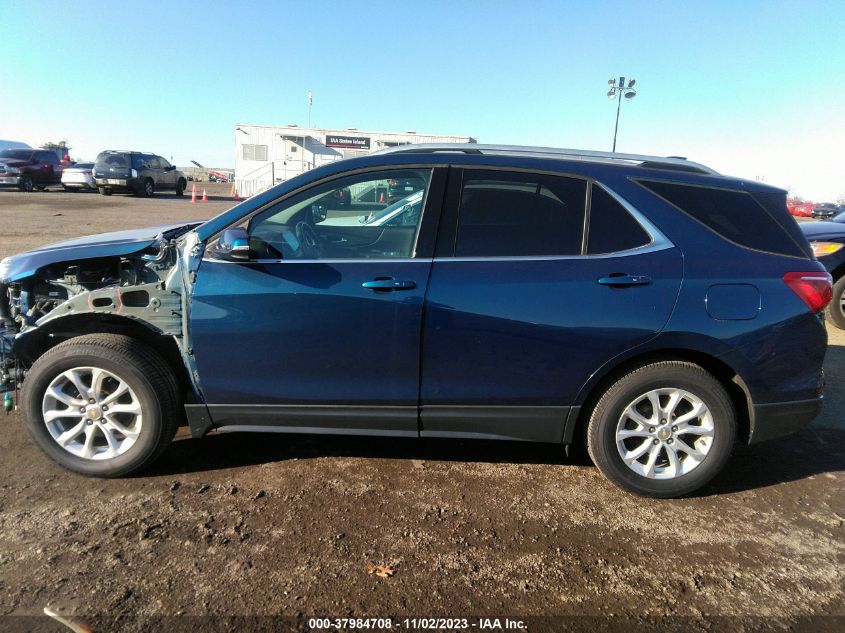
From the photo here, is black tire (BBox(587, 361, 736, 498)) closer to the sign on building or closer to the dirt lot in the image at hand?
the dirt lot

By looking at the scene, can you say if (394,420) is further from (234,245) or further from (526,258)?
(234,245)

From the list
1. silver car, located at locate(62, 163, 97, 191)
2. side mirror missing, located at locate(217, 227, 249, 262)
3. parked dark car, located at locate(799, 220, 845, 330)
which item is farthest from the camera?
silver car, located at locate(62, 163, 97, 191)

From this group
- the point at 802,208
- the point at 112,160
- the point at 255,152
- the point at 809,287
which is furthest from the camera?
the point at 802,208

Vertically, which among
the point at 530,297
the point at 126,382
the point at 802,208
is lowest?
the point at 126,382

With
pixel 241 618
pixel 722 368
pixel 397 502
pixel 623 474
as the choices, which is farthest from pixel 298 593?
pixel 722 368

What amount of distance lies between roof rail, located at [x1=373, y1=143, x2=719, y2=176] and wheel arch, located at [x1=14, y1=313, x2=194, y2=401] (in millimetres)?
1660

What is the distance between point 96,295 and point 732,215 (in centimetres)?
351

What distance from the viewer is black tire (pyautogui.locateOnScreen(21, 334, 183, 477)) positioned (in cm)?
298

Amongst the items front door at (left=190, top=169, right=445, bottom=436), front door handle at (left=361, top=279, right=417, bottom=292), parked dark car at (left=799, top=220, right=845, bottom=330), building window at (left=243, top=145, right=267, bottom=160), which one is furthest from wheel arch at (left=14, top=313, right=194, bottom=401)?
building window at (left=243, top=145, right=267, bottom=160)

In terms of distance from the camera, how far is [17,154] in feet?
77.4

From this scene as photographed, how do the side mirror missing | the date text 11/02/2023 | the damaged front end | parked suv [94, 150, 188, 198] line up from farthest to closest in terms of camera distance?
parked suv [94, 150, 188, 198] → the damaged front end → the side mirror missing → the date text 11/02/2023

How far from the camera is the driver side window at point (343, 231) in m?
3.03

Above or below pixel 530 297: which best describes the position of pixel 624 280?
above

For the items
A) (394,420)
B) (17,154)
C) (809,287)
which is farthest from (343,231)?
(17,154)
